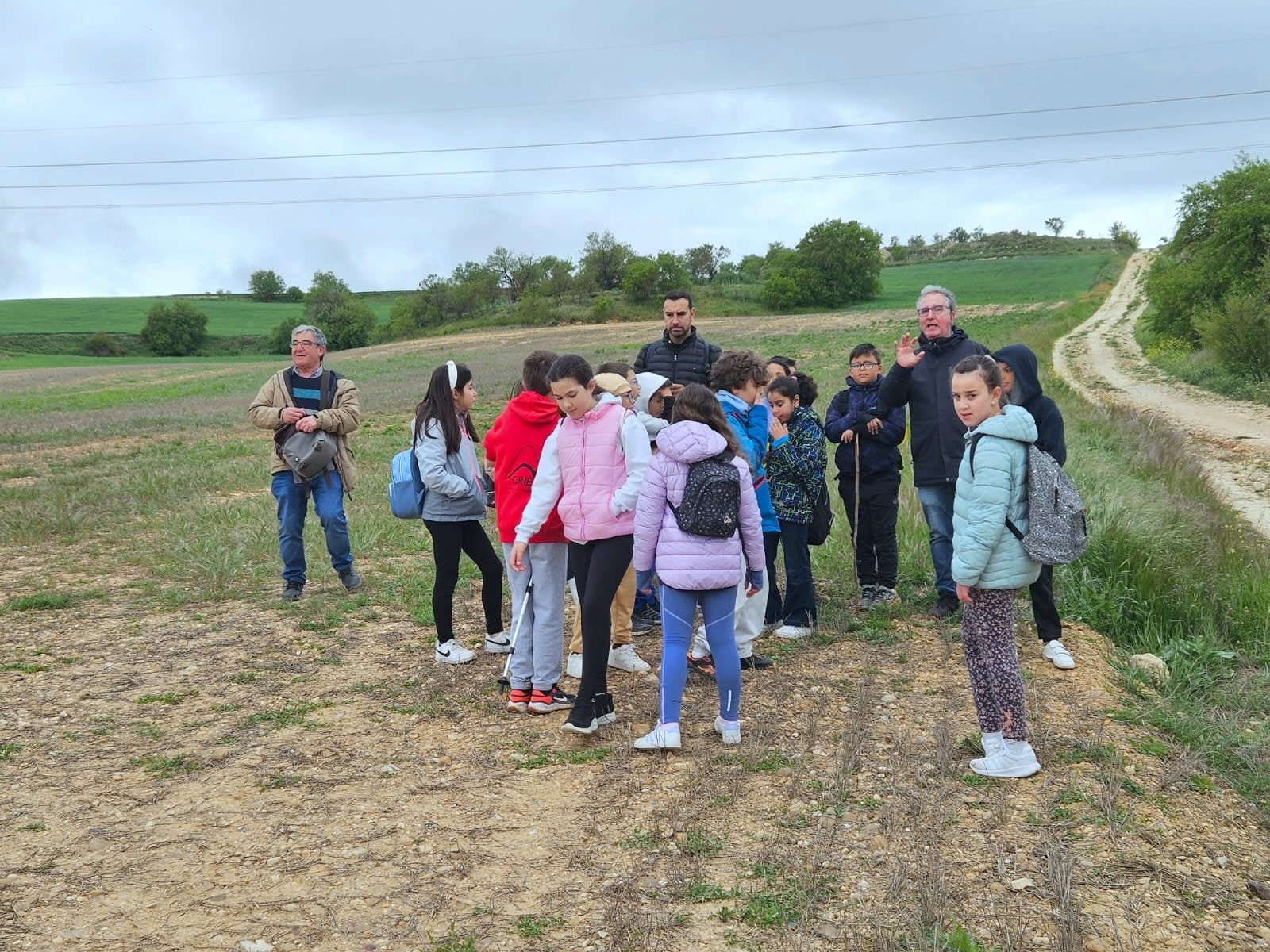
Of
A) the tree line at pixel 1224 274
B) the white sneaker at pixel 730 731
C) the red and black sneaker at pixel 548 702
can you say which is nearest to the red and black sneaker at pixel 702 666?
the red and black sneaker at pixel 548 702

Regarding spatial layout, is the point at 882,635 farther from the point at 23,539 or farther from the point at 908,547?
the point at 23,539

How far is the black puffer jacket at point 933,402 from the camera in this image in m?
6.16

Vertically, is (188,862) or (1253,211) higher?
(1253,211)

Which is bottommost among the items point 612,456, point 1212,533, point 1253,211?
point 1212,533

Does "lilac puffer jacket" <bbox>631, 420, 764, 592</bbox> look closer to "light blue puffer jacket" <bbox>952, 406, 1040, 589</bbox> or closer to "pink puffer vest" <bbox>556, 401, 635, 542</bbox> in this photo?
"pink puffer vest" <bbox>556, 401, 635, 542</bbox>

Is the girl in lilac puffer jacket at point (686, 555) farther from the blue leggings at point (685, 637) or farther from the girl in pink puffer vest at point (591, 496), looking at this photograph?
the girl in pink puffer vest at point (591, 496)

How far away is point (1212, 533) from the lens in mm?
8844

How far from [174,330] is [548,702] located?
82890 mm

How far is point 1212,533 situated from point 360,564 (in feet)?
26.0

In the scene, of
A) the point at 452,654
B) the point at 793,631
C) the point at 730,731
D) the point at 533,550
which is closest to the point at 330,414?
the point at 452,654

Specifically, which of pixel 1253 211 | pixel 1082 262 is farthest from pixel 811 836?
pixel 1082 262

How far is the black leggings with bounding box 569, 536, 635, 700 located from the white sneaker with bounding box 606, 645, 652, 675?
3.38 ft

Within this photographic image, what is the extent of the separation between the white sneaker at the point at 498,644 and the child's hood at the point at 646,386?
5.76ft

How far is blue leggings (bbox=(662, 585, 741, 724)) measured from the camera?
4.64 m
